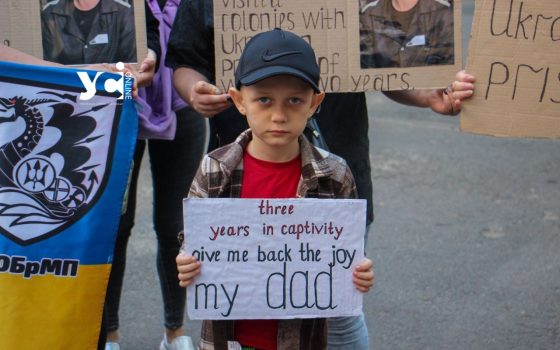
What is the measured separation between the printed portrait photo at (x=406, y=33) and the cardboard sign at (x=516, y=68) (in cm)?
10

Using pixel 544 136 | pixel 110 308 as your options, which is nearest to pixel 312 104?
pixel 544 136

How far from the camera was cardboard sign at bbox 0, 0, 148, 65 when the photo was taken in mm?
3113

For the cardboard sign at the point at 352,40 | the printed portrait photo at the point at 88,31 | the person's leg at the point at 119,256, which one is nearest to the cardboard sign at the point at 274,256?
the cardboard sign at the point at 352,40

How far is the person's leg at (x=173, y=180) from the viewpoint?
382 centimetres

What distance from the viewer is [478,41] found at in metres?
3.12

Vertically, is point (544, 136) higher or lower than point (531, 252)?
higher

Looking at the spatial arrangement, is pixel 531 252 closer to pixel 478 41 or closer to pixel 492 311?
pixel 492 311

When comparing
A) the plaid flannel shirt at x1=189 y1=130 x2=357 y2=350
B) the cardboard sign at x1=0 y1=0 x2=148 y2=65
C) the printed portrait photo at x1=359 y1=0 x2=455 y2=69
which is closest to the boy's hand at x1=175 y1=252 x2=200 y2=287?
the plaid flannel shirt at x1=189 y1=130 x2=357 y2=350

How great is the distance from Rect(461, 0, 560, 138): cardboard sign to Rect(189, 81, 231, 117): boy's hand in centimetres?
78

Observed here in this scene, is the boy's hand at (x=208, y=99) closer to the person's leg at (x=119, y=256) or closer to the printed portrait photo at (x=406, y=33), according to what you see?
the printed portrait photo at (x=406, y=33)

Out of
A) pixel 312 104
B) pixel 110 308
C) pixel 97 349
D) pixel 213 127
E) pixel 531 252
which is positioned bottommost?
pixel 531 252

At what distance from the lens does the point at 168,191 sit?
385 cm

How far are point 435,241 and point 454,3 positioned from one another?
260 cm

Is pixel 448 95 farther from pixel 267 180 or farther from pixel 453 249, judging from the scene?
pixel 453 249
